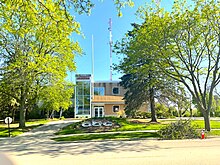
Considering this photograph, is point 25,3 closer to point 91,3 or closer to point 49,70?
point 91,3

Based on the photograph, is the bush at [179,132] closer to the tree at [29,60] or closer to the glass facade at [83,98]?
the tree at [29,60]

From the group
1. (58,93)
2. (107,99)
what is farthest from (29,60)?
(107,99)

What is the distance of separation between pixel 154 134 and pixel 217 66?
22.8ft

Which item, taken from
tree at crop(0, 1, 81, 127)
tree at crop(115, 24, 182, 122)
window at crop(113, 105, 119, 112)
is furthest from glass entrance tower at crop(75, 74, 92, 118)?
tree at crop(0, 1, 81, 127)

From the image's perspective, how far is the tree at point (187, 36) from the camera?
1831cm

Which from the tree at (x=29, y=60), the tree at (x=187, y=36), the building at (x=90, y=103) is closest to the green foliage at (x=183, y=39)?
the tree at (x=187, y=36)

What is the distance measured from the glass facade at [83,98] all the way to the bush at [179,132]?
2851cm

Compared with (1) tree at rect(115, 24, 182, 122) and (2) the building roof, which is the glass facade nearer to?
(2) the building roof

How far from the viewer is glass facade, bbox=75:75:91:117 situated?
147 feet

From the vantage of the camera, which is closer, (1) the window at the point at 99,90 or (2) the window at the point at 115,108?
(2) the window at the point at 115,108

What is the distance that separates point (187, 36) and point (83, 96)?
93.3ft

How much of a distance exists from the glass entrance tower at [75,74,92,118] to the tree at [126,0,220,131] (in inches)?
1018

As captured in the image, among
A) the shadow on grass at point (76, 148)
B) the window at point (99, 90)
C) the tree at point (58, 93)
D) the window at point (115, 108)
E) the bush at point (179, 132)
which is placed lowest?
the shadow on grass at point (76, 148)

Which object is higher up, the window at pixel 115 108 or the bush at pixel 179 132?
the window at pixel 115 108
